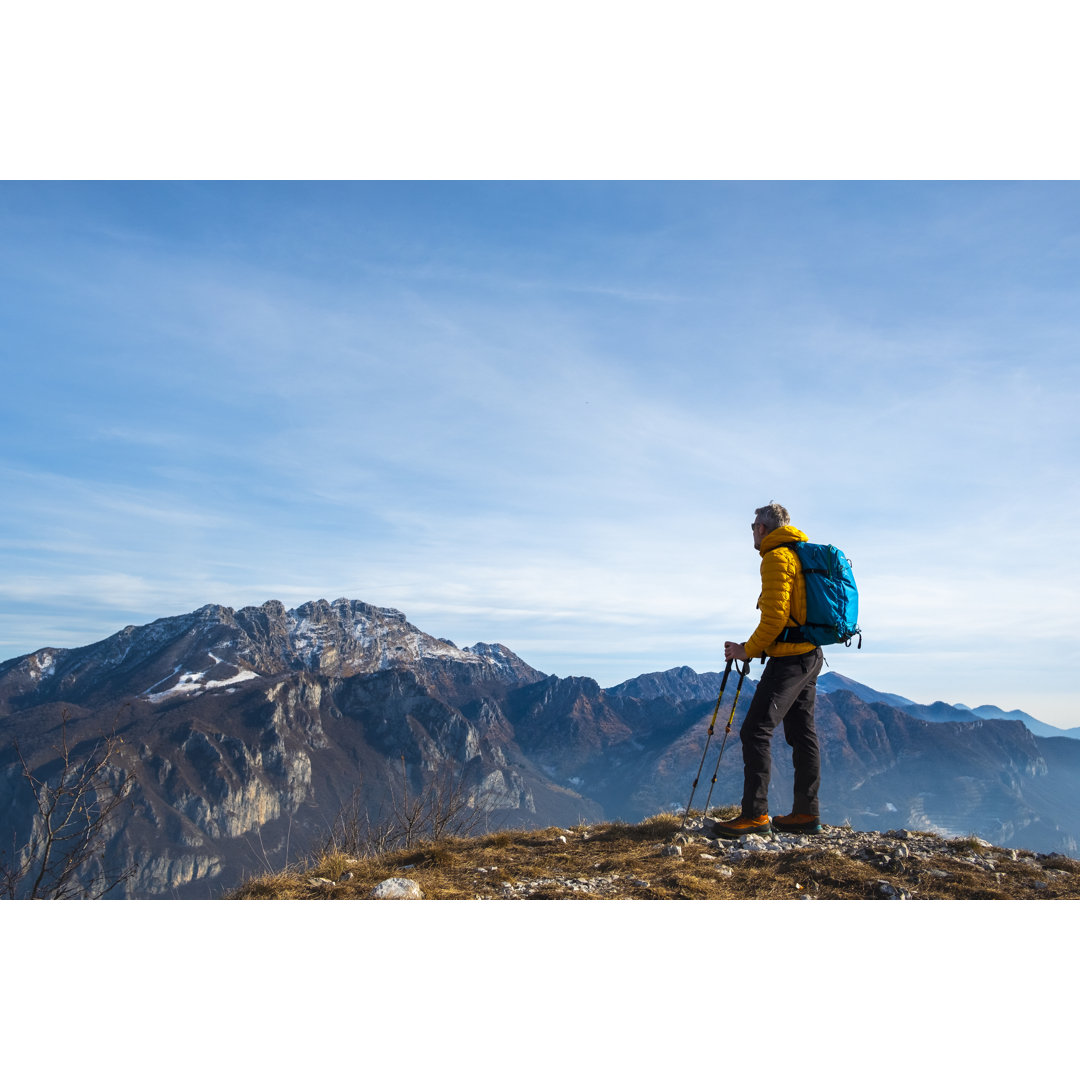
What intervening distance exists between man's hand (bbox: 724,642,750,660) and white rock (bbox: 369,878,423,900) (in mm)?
4343

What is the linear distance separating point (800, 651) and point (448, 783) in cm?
1124

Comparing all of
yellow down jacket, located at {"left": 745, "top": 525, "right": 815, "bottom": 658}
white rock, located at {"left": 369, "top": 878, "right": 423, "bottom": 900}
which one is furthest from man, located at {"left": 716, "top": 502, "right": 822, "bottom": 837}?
white rock, located at {"left": 369, "top": 878, "right": 423, "bottom": 900}

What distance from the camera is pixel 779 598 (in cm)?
858

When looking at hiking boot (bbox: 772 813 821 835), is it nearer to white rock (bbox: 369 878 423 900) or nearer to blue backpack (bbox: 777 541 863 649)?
blue backpack (bbox: 777 541 863 649)

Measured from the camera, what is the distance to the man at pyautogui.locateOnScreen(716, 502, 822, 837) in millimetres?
8656

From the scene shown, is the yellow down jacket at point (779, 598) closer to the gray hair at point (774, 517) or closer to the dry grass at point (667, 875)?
the gray hair at point (774, 517)

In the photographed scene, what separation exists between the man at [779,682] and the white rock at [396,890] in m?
3.89

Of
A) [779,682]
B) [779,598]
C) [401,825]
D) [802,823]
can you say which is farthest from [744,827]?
[401,825]

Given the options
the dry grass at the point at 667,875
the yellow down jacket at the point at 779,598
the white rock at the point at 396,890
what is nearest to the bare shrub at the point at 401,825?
the dry grass at the point at 667,875

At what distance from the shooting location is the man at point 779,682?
8.66m

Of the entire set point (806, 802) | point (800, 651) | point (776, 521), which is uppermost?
point (776, 521)
